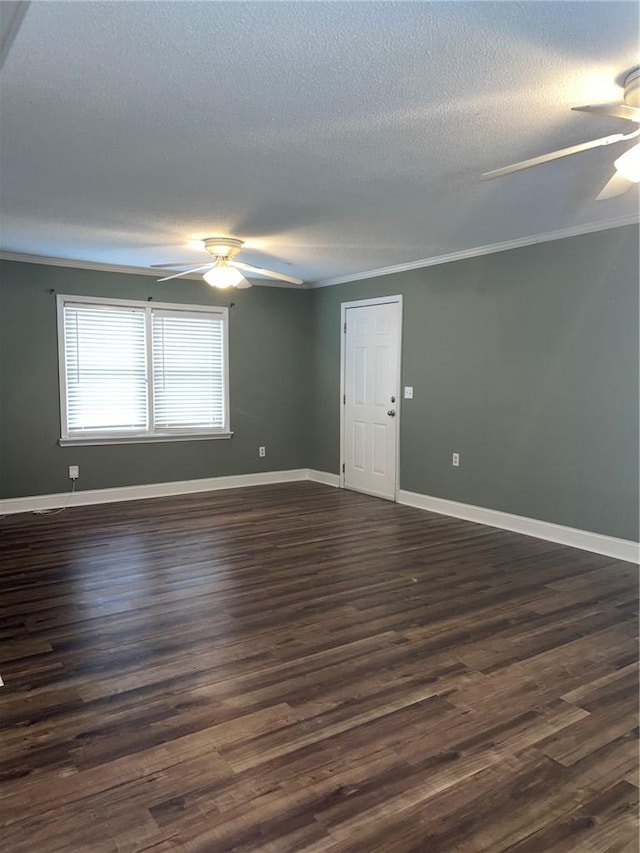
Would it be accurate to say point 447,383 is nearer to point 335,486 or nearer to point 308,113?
point 335,486

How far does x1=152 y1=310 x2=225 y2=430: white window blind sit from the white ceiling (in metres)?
2.07

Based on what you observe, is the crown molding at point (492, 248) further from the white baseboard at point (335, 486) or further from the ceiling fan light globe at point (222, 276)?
the white baseboard at point (335, 486)

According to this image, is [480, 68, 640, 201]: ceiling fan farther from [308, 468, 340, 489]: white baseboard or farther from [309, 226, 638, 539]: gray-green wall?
[308, 468, 340, 489]: white baseboard

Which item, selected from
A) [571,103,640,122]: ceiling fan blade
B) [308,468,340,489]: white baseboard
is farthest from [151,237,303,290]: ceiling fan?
[308,468,340,489]: white baseboard

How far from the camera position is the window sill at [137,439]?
19.0ft

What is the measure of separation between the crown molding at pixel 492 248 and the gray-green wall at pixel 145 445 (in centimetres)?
97

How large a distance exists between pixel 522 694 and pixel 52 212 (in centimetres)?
400

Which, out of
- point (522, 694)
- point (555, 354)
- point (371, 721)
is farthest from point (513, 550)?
point (371, 721)

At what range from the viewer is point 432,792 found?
186 centimetres

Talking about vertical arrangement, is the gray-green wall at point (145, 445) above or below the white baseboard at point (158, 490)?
above

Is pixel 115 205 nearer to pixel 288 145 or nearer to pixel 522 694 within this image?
pixel 288 145

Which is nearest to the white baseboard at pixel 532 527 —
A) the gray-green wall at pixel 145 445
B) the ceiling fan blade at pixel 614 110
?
the gray-green wall at pixel 145 445

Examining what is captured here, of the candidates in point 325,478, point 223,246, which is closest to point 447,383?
point 325,478

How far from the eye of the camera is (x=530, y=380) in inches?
187
